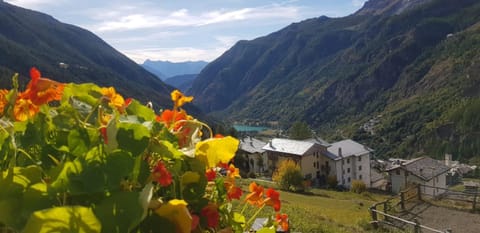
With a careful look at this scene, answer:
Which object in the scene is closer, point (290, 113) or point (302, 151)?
point (302, 151)

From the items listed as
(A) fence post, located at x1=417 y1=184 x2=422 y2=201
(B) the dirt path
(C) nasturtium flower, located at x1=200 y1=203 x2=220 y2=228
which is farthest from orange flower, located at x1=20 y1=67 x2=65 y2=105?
(A) fence post, located at x1=417 y1=184 x2=422 y2=201

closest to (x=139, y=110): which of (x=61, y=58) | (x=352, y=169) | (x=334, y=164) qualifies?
(x=334, y=164)

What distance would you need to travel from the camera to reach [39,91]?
2.91 feet

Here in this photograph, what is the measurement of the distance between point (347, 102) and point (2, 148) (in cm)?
17413

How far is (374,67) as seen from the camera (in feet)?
577

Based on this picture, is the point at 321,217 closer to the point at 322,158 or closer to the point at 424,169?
the point at 424,169

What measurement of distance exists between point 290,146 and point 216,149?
49643 mm

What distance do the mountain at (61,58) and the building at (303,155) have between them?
4565cm

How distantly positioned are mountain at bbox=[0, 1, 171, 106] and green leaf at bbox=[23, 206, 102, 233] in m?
80.9

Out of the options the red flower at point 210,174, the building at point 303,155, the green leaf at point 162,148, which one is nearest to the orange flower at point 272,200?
the red flower at point 210,174

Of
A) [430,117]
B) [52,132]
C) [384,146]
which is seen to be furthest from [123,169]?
[430,117]

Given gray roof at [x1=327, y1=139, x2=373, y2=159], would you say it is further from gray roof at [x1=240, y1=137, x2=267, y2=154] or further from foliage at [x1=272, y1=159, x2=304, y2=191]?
foliage at [x1=272, y1=159, x2=304, y2=191]

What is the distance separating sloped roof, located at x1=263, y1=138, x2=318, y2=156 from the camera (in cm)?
4856

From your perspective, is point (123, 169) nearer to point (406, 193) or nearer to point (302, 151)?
point (406, 193)
